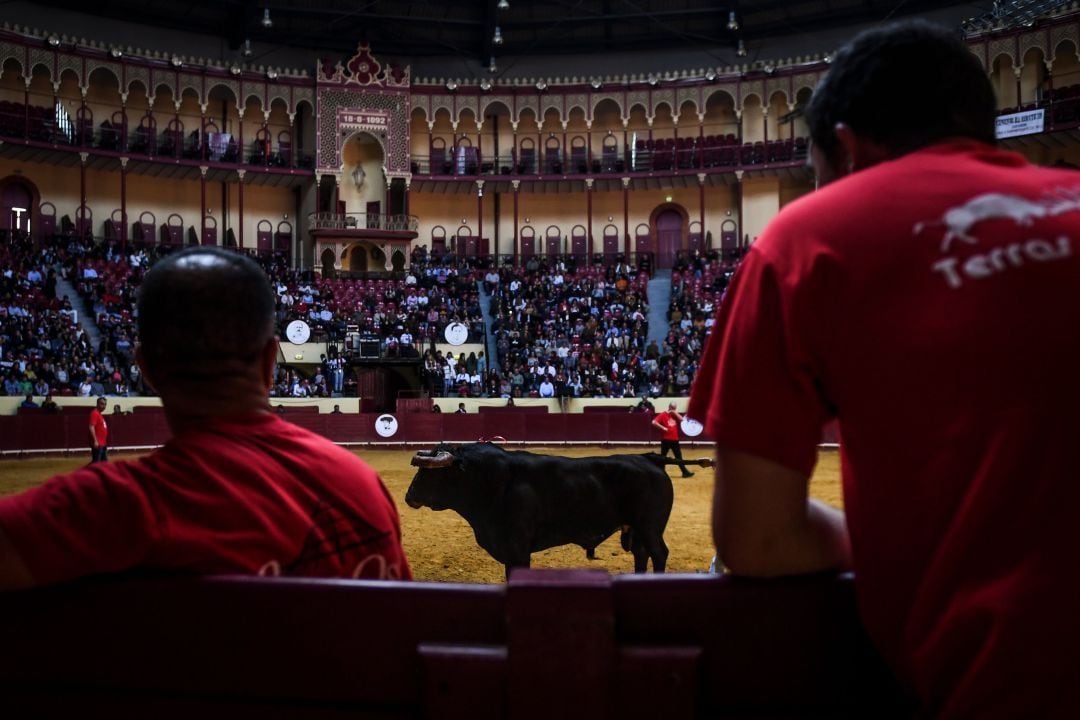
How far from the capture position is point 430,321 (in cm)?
3161

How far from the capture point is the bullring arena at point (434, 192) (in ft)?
79.1

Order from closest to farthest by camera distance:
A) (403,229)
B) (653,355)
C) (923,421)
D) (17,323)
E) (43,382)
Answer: (923,421) → (43,382) → (17,323) → (653,355) → (403,229)

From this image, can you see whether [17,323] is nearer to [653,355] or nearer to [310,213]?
[310,213]

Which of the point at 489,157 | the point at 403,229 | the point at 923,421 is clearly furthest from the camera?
the point at 489,157

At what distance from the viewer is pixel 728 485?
1404 mm

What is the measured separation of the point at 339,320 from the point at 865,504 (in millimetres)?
30633

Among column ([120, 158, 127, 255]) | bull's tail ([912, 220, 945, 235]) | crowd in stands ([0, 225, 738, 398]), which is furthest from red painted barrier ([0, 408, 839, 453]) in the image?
bull's tail ([912, 220, 945, 235])

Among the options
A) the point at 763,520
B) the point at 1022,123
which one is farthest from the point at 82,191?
the point at 763,520

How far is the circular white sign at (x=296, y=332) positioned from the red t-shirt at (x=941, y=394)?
2882 cm

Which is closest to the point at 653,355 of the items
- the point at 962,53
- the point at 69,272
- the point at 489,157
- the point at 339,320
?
the point at 339,320

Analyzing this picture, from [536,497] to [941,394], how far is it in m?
5.11

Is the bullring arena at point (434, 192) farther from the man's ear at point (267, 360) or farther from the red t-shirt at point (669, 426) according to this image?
the man's ear at point (267, 360)

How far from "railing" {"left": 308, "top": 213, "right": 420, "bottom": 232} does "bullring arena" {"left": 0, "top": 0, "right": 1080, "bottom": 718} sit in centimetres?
10

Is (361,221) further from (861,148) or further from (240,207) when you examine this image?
(861,148)
